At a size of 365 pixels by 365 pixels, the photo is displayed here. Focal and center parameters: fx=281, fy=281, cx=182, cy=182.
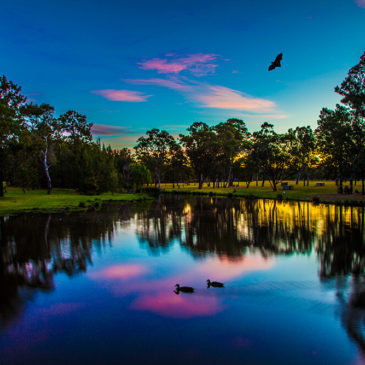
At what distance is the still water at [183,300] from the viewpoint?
7.35 meters

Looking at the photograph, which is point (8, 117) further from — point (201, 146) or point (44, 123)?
point (201, 146)

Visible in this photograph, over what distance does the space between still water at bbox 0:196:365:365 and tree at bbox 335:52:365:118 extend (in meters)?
32.3

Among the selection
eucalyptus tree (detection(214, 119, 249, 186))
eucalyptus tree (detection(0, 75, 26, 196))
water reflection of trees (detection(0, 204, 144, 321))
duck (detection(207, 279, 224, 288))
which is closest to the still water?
water reflection of trees (detection(0, 204, 144, 321))

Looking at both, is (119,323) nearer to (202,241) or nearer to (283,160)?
(202,241)

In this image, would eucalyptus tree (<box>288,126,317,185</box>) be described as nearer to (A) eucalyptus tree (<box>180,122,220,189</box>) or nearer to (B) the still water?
(A) eucalyptus tree (<box>180,122,220,189</box>)

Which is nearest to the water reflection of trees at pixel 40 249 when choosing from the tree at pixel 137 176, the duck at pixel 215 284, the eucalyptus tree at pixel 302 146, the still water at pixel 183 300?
the still water at pixel 183 300

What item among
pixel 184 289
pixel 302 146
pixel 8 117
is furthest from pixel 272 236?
pixel 302 146

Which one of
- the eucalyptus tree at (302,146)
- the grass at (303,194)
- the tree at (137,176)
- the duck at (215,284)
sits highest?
the eucalyptus tree at (302,146)

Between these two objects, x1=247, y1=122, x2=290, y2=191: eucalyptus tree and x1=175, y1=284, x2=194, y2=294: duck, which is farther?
x1=247, y1=122, x2=290, y2=191: eucalyptus tree

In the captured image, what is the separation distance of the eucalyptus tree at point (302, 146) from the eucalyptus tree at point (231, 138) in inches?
562

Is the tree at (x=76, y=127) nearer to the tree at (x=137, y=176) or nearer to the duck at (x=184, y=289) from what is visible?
the tree at (x=137, y=176)

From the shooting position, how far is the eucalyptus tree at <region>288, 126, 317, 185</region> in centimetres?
8356

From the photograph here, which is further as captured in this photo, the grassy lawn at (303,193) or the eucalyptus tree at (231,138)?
the eucalyptus tree at (231,138)

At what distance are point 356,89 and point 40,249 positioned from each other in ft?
166
